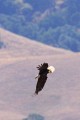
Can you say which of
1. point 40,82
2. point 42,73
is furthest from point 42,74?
point 40,82

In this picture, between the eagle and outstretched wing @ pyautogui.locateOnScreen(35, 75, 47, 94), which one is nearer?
the eagle

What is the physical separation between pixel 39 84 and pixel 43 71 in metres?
0.29

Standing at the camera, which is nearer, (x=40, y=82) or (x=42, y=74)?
(x=42, y=74)

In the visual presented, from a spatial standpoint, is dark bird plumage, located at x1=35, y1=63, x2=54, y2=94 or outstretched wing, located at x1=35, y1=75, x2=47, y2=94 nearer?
dark bird plumage, located at x1=35, y1=63, x2=54, y2=94

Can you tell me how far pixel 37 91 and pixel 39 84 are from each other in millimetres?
151

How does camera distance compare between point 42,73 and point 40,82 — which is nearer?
point 42,73

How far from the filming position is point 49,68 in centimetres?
1080

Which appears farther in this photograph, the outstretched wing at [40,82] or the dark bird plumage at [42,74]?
the outstretched wing at [40,82]

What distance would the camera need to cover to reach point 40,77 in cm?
1091

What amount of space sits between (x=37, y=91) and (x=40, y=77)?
0.82ft

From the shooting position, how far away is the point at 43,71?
35.6 ft

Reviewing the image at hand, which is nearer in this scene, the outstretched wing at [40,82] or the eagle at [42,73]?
the eagle at [42,73]

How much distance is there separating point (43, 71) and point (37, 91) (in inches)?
14.7

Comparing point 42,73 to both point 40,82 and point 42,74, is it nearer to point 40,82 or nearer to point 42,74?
point 42,74
